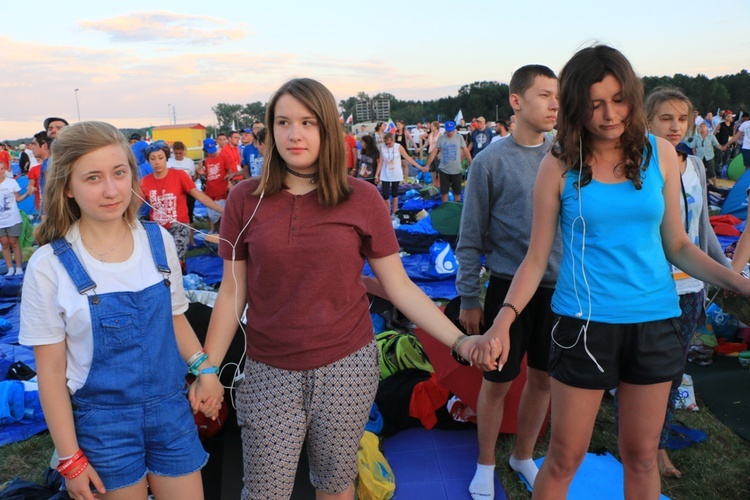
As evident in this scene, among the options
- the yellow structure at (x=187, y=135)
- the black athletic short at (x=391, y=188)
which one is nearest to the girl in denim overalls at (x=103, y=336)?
→ the black athletic short at (x=391, y=188)

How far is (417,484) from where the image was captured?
3111 mm

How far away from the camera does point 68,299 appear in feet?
5.91

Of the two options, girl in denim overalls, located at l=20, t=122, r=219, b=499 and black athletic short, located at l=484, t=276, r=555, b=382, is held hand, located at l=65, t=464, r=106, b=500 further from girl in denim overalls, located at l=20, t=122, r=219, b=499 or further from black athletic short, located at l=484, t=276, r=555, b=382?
black athletic short, located at l=484, t=276, r=555, b=382

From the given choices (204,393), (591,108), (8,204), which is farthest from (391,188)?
(204,393)

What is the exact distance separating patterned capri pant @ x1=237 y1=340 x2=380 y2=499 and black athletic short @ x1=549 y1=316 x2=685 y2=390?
0.77 metres

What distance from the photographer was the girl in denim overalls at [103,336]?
180 cm

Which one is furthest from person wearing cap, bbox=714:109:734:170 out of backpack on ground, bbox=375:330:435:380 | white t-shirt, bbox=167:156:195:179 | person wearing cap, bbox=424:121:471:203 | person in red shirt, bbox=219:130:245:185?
backpack on ground, bbox=375:330:435:380

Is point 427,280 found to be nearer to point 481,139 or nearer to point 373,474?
point 373,474

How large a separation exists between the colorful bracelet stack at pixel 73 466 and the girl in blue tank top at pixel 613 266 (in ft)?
4.85

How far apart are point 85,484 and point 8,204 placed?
7.63 metres

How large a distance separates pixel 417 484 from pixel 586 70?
91.1 inches

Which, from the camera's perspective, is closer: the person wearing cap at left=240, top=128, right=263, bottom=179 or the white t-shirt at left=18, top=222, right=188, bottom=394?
the white t-shirt at left=18, top=222, right=188, bottom=394

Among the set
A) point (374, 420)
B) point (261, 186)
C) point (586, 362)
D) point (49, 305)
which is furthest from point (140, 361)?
point (374, 420)

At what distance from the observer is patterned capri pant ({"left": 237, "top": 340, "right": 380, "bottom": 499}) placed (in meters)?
1.95
